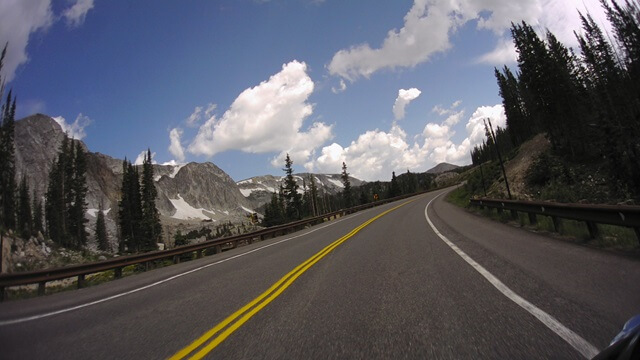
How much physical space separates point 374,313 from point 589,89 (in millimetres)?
65960

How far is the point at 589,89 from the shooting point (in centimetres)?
5206

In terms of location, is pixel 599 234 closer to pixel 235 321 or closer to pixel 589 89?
pixel 235 321

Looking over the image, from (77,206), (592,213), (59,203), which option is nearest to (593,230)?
(592,213)

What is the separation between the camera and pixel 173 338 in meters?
4.18

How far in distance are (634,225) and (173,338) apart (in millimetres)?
8355

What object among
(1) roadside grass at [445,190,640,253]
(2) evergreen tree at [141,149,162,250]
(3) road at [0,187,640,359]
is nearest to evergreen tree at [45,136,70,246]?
(2) evergreen tree at [141,149,162,250]

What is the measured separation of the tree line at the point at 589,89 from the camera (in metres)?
29.6

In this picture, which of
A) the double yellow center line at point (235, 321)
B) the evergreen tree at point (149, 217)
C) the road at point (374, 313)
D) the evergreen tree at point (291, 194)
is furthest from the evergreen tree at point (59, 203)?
the double yellow center line at point (235, 321)

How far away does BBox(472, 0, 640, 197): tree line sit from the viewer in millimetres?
29559

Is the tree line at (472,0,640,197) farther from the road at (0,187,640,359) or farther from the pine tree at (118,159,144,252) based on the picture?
the pine tree at (118,159,144,252)

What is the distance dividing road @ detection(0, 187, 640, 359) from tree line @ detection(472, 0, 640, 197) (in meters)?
24.8

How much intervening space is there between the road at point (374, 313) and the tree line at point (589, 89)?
2478 cm

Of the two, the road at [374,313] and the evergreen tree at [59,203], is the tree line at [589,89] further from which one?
the evergreen tree at [59,203]

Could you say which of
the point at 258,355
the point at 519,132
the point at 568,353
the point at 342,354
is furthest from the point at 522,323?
the point at 519,132
